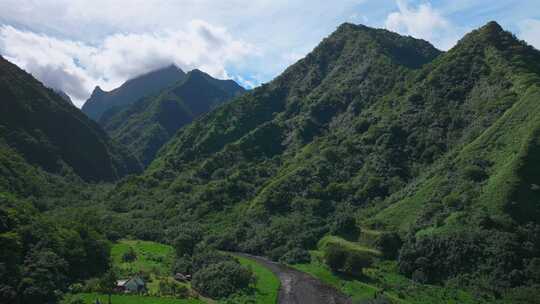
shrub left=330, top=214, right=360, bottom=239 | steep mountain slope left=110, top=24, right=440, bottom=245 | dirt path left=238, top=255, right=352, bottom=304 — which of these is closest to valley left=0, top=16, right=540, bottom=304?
shrub left=330, top=214, right=360, bottom=239

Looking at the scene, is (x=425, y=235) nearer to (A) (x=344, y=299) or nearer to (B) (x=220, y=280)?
(A) (x=344, y=299)

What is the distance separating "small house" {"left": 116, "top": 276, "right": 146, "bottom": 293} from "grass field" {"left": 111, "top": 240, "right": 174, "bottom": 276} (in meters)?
9.14

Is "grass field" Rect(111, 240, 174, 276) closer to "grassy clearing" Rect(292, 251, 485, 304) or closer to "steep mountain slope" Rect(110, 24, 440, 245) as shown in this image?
"steep mountain slope" Rect(110, 24, 440, 245)

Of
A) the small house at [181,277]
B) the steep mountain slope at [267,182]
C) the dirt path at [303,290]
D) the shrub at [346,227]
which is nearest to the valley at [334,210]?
the shrub at [346,227]

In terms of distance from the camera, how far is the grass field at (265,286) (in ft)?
258

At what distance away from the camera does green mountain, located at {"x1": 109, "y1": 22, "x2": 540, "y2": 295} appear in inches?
3423

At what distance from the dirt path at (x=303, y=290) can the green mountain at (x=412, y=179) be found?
13929 mm

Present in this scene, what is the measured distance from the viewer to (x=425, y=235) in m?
91.2

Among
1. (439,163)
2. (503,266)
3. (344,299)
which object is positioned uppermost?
(439,163)

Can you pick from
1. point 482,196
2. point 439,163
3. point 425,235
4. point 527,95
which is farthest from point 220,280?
point 527,95

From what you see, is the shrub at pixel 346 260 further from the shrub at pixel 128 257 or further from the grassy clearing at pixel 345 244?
the shrub at pixel 128 257

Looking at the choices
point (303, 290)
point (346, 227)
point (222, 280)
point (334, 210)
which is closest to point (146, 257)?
point (222, 280)

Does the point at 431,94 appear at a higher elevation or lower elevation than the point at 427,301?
higher

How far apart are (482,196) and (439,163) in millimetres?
27856
